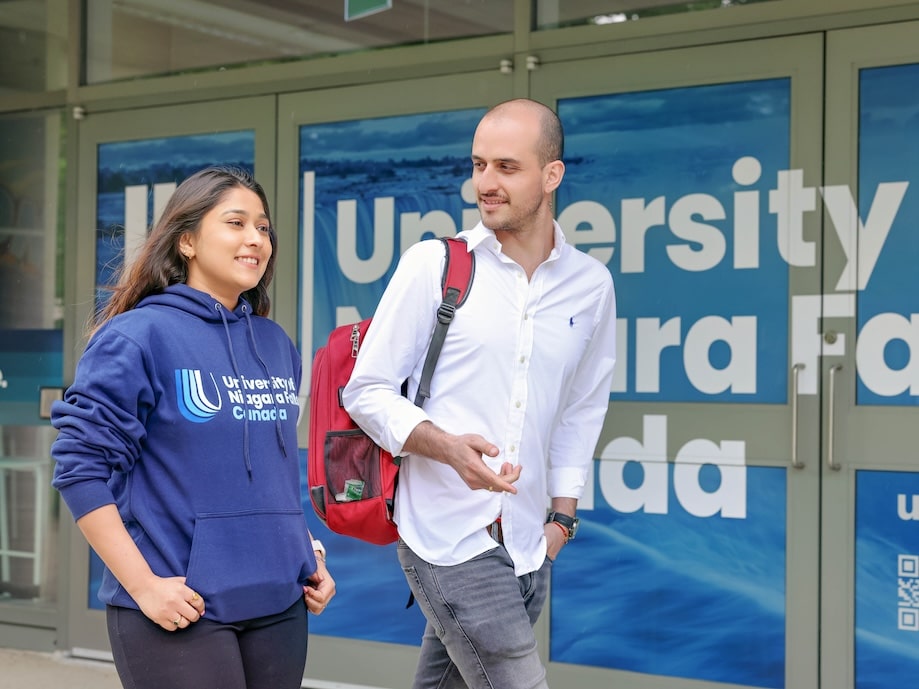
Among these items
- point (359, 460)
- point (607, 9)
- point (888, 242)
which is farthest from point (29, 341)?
point (888, 242)

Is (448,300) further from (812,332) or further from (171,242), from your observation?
(812,332)

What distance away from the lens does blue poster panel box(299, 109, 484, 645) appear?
16.8 ft

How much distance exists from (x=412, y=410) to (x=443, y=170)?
2541 mm

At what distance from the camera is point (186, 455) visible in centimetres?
231

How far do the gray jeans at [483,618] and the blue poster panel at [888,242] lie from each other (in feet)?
6.59

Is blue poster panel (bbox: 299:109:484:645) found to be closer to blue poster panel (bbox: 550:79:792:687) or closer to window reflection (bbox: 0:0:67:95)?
blue poster panel (bbox: 550:79:792:687)

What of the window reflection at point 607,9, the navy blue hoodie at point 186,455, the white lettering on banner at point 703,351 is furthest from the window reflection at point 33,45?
the navy blue hoodie at point 186,455

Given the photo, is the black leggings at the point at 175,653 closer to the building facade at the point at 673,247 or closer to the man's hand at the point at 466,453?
the man's hand at the point at 466,453

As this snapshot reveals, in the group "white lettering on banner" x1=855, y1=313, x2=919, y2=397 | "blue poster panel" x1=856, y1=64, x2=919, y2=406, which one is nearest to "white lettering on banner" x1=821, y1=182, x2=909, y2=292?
"blue poster panel" x1=856, y1=64, x2=919, y2=406

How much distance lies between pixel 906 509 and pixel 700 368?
0.88 m

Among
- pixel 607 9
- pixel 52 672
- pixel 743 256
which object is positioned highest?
pixel 607 9

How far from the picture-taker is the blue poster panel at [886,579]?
13.8 ft

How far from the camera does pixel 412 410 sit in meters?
2.74

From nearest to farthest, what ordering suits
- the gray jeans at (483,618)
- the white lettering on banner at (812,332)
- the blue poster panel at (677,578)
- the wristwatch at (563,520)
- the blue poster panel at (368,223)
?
the gray jeans at (483,618) < the wristwatch at (563,520) < the white lettering on banner at (812,332) < the blue poster panel at (677,578) < the blue poster panel at (368,223)
